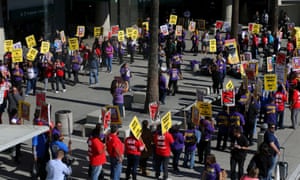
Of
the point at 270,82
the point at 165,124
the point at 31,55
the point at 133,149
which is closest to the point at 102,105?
the point at 31,55

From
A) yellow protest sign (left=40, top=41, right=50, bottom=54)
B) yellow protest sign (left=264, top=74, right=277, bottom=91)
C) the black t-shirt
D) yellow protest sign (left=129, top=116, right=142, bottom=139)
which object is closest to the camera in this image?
yellow protest sign (left=129, top=116, right=142, bottom=139)

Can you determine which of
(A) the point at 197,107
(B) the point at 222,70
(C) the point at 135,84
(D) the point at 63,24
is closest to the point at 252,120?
(A) the point at 197,107

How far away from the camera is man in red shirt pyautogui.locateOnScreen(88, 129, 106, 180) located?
12.9 meters

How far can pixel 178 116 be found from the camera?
19.6 m

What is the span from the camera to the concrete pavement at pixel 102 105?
1491 cm

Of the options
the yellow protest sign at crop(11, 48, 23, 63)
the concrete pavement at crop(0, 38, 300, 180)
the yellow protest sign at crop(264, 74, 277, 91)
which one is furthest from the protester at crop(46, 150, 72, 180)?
A: the yellow protest sign at crop(11, 48, 23, 63)

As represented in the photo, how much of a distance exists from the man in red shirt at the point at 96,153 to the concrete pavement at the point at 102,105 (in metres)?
1.36

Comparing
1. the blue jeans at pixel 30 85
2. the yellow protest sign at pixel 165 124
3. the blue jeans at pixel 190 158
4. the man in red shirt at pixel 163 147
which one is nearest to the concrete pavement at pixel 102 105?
the blue jeans at pixel 190 158

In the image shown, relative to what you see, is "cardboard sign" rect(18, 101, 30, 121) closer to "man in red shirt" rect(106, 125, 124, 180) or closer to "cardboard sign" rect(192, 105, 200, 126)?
"man in red shirt" rect(106, 125, 124, 180)

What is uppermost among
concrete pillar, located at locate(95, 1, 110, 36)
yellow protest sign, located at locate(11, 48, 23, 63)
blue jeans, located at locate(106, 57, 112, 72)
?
concrete pillar, located at locate(95, 1, 110, 36)

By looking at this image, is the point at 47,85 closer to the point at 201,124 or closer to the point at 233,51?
the point at 233,51

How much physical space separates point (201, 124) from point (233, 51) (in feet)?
30.3

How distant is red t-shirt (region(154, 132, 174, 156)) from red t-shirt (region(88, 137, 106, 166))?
1426mm

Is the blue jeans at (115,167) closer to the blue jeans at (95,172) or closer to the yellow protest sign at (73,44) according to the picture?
the blue jeans at (95,172)
